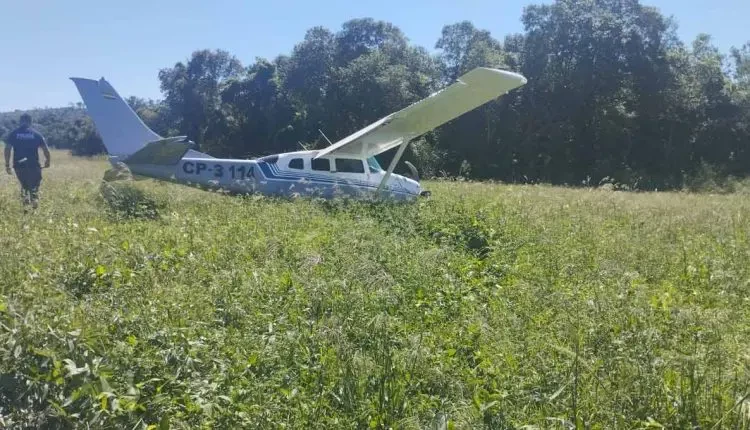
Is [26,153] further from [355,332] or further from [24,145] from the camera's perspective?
[355,332]

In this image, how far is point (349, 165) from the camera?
12.3m

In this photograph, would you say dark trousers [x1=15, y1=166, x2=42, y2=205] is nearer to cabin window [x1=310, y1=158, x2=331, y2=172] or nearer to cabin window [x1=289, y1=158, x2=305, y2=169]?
cabin window [x1=289, y1=158, x2=305, y2=169]

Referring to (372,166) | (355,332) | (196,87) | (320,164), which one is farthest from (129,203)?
(196,87)

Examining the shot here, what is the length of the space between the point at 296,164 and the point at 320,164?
549 millimetres

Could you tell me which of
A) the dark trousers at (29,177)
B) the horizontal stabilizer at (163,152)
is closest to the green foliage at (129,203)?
the dark trousers at (29,177)

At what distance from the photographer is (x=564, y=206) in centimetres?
1047

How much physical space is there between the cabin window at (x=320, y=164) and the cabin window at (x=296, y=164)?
23 cm

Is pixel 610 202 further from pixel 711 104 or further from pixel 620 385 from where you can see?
pixel 711 104

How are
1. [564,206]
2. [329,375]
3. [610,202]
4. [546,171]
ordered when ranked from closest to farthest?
1. [329,375]
2. [564,206]
3. [610,202]
4. [546,171]

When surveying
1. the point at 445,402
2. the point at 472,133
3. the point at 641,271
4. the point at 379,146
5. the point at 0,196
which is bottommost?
the point at 445,402

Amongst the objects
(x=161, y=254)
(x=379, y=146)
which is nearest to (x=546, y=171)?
(x=379, y=146)

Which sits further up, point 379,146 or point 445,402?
point 379,146

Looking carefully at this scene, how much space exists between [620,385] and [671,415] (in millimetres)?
306

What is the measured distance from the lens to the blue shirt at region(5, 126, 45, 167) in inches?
355
